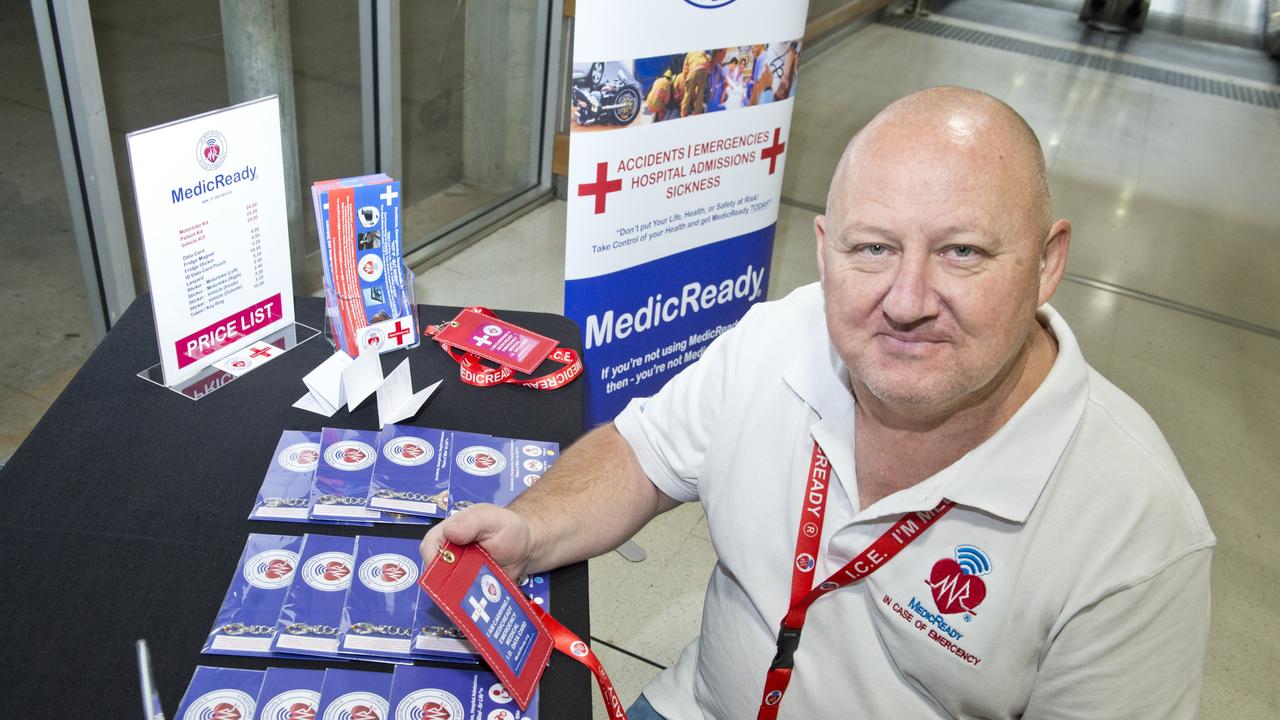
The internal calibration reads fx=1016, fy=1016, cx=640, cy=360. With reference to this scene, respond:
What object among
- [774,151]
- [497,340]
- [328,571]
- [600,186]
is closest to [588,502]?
[328,571]

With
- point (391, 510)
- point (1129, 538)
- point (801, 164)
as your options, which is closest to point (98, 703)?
point (391, 510)

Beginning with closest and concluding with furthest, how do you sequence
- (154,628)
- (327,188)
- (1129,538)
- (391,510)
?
(1129,538) → (154,628) → (391,510) → (327,188)

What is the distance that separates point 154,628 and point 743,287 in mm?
A: 2011

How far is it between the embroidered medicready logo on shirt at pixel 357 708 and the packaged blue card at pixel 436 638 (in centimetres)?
8

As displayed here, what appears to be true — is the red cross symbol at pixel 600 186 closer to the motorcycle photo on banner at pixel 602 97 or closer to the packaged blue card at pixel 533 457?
the motorcycle photo on banner at pixel 602 97

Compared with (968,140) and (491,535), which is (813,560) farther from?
(968,140)

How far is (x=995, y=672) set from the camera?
1.23 metres

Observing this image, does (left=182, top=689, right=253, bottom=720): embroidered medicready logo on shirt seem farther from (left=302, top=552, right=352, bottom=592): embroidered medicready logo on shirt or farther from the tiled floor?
the tiled floor

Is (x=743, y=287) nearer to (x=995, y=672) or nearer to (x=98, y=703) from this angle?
(x=995, y=672)

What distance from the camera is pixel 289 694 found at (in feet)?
3.84

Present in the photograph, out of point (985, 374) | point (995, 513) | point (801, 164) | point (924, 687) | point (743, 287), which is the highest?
point (985, 374)

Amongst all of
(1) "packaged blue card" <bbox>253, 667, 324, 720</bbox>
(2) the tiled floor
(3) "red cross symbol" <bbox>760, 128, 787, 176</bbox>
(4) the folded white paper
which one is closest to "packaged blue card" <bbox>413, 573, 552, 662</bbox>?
(1) "packaged blue card" <bbox>253, 667, 324, 720</bbox>

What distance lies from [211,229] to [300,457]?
433 mm

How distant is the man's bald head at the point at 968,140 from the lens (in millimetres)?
1163
